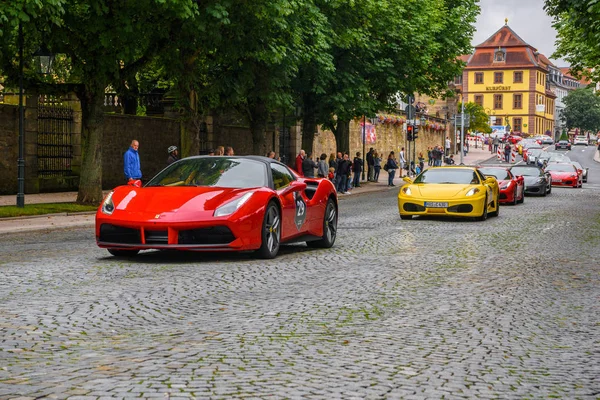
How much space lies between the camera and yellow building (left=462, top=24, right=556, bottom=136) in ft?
550

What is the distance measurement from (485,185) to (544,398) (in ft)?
58.2

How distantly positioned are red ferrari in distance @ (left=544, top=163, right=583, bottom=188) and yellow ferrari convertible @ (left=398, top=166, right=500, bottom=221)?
83.4ft

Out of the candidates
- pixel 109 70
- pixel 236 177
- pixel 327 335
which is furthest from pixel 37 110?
pixel 327 335

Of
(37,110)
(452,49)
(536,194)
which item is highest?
(452,49)

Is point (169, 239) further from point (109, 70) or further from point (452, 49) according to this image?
point (452, 49)

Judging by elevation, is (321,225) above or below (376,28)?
below

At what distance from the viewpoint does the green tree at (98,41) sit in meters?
22.8

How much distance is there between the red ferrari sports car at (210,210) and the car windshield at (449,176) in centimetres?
964

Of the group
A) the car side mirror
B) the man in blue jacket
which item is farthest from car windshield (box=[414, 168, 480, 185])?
the car side mirror

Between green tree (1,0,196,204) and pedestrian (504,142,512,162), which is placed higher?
green tree (1,0,196,204)

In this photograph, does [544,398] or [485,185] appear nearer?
[544,398]

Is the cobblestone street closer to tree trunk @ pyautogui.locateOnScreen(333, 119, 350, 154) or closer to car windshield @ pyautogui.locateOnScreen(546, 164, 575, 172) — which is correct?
tree trunk @ pyautogui.locateOnScreen(333, 119, 350, 154)

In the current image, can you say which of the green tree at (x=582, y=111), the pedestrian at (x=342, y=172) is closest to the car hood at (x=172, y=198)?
the pedestrian at (x=342, y=172)

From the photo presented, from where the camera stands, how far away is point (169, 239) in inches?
461
